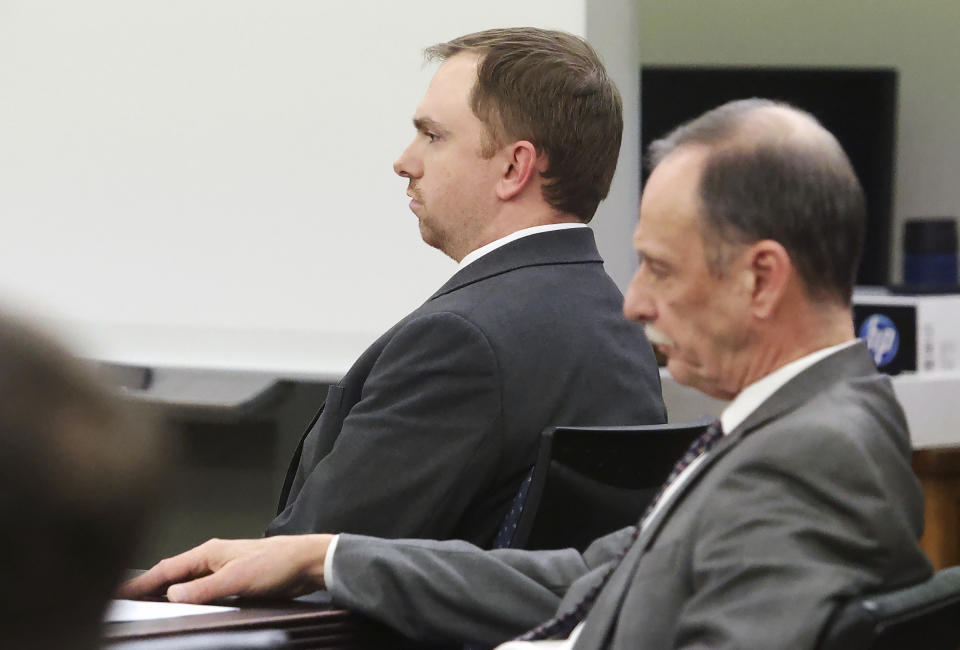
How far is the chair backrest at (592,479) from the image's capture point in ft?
4.95

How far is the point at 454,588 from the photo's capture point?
55.0 inches

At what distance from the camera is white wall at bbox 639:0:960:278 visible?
529 centimetres

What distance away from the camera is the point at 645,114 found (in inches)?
199

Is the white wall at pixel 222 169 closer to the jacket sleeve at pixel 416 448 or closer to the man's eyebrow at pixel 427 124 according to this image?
the man's eyebrow at pixel 427 124

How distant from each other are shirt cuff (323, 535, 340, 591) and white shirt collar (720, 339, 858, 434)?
0.47 meters

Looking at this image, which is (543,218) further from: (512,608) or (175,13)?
(175,13)

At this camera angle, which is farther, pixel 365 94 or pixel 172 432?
pixel 365 94

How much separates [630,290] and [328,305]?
89.1 inches

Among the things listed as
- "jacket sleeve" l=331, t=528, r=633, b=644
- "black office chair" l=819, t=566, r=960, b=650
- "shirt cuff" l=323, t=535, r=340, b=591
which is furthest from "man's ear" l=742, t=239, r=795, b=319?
"shirt cuff" l=323, t=535, r=340, b=591

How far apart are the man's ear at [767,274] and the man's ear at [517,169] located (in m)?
0.83

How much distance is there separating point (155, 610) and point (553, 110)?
0.87 m

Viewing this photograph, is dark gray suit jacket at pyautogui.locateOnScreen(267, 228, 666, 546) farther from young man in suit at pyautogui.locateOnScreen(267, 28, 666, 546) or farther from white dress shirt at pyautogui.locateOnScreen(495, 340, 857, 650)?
white dress shirt at pyautogui.locateOnScreen(495, 340, 857, 650)

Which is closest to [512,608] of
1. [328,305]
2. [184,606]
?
[184,606]

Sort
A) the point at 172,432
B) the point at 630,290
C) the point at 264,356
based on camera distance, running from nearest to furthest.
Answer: the point at 172,432, the point at 630,290, the point at 264,356
